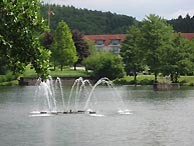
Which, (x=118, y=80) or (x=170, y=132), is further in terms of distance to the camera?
(x=118, y=80)

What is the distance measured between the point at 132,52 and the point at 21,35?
69.6m

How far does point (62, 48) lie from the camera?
292 feet

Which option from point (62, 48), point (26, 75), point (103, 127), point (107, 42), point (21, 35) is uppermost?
point (107, 42)

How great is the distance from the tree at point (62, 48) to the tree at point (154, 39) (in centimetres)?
1619

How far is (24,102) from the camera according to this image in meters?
44.1

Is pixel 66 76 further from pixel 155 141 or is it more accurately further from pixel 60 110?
pixel 155 141

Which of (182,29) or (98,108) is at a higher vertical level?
(182,29)

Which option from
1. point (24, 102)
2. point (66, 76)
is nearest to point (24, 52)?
point (24, 102)

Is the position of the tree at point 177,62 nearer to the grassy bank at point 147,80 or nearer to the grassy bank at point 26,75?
the grassy bank at point 147,80

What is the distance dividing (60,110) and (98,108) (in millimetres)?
2876

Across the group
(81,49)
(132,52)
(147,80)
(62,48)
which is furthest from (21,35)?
(81,49)

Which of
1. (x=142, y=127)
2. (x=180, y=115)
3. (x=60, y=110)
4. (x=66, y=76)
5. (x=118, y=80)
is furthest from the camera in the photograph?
(x=66, y=76)

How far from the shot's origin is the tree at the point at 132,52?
78.9 m

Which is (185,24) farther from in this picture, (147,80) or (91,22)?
(147,80)
